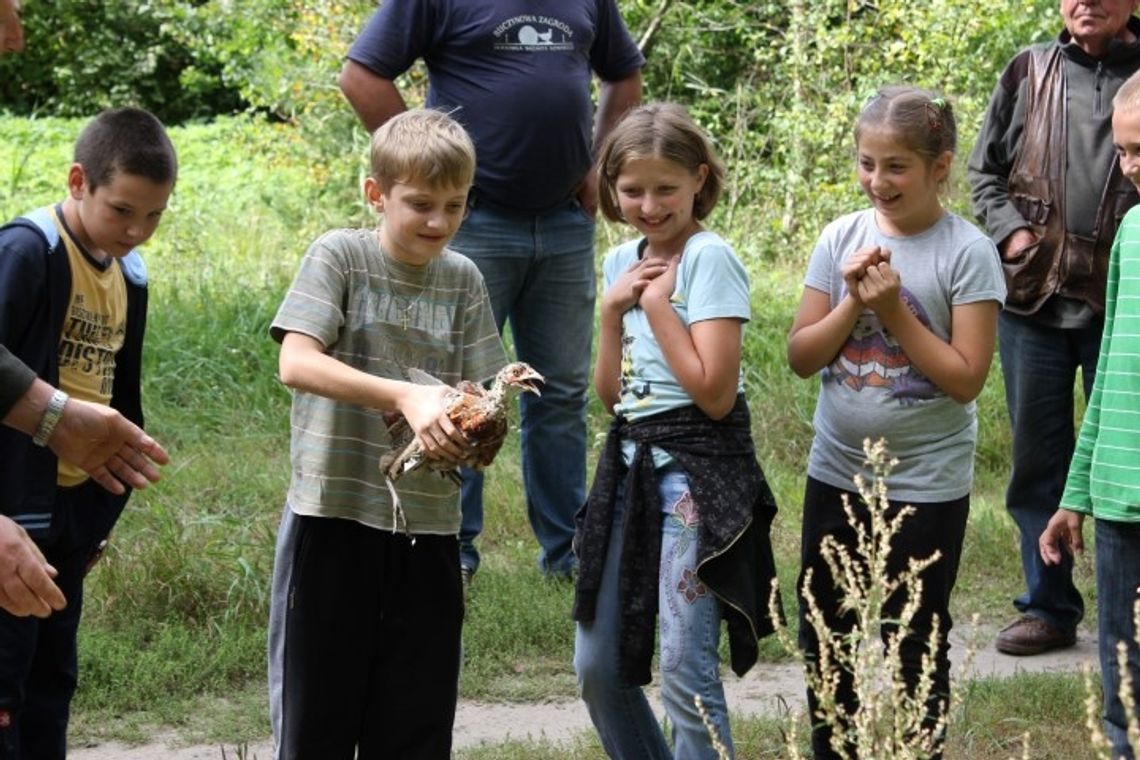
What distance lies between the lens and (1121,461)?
365 cm

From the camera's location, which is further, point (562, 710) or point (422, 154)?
point (562, 710)

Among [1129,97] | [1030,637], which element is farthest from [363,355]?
[1030,637]

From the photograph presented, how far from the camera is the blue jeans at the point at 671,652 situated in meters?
3.70

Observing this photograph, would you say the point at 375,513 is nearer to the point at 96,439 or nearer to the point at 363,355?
the point at 363,355

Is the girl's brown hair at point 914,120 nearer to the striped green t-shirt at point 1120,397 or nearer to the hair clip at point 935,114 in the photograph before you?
the hair clip at point 935,114

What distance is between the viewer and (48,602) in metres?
3.10

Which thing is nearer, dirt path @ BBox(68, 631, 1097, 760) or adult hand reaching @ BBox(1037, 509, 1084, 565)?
adult hand reaching @ BBox(1037, 509, 1084, 565)

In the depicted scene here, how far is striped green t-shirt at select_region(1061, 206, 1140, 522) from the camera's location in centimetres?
363

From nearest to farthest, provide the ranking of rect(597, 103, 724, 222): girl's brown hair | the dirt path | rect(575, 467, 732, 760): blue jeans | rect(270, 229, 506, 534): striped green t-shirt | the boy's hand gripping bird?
1. the boy's hand gripping bird
2. rect(270, 229, 506, 534): striped green t-shirt
3. rect(575, 467, 732, 760): blue jeans
4. rect(597, 103, 724, 222): girl's brown hair
5. the dirt path

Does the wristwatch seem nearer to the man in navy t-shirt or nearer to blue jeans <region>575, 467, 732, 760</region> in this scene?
blue jeans <region>575, 467, 732, 760</region>

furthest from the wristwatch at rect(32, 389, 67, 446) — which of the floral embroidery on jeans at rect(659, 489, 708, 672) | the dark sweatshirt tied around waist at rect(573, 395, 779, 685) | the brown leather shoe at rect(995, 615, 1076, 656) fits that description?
the brown leather shoe at rect(995, 615, 1076, 656)

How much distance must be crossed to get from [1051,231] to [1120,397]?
1763 mm

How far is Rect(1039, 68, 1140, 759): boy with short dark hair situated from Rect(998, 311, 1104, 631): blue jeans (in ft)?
5.44

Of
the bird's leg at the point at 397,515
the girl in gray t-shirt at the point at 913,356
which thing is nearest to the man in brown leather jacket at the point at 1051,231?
the girl in gray t-shirt at the point at 913,356
